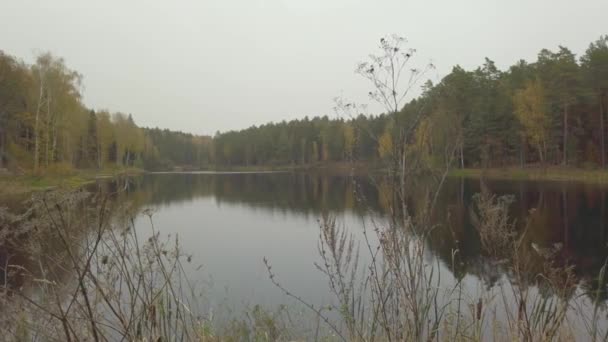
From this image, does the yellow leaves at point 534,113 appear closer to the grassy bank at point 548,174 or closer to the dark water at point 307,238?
the grassy bank at point 548,174

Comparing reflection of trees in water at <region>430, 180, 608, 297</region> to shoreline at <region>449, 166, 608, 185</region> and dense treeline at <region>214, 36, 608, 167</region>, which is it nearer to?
shoreline at <region>449, 166, 608, 185</region>

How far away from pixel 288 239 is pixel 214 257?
2.87 metres

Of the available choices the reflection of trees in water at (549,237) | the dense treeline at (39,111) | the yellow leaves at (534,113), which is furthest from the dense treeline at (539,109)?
the dense treeline at (39,111)

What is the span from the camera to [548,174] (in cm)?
3272

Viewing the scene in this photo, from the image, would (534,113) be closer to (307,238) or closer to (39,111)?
(307,238)

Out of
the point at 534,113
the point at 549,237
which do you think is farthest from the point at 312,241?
the point at 534,113

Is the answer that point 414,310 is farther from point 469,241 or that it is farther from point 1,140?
point 1,140

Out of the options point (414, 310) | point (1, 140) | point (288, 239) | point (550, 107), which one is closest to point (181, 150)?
point (1, 140)

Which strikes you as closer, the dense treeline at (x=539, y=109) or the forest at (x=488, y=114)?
the forest at (x=488, y=114)

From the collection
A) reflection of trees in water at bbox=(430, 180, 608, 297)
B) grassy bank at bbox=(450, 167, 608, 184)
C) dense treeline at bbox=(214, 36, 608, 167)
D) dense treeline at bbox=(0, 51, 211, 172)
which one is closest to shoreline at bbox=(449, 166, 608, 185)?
grassy bank at bbox=(450, 167, 608, 184)

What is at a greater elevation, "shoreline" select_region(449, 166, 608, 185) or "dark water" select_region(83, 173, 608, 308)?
"shoreline" select_region(449, 166, 608, 185)

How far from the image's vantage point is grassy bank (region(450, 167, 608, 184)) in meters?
28.1

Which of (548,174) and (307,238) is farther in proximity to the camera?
(548,174)

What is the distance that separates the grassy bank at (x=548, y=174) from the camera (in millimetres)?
28141
